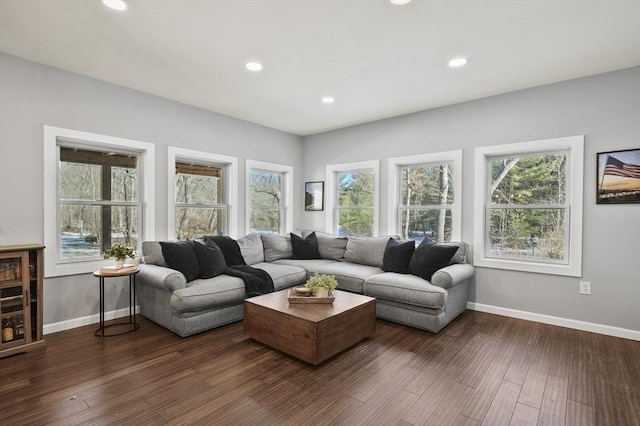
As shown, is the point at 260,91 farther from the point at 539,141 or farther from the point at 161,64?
the point at 539,141

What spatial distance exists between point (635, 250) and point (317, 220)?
13.6 ft

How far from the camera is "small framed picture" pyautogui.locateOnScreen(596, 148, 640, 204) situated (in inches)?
123

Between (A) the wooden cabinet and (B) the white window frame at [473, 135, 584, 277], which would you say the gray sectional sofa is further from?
(A) the wooden cabinet

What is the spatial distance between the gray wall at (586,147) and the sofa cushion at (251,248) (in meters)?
2.65

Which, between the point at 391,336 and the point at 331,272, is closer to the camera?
the point at 391,336

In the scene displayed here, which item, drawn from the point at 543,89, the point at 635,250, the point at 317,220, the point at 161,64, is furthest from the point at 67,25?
the point at 635,250

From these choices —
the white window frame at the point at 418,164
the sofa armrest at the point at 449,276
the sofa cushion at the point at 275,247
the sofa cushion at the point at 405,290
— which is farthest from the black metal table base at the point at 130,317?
the white window frame at the point at 418,164

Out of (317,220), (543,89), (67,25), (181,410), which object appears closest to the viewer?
(181,410)

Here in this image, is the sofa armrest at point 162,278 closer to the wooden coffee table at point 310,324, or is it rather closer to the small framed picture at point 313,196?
the wooden coffee table at point 310,324

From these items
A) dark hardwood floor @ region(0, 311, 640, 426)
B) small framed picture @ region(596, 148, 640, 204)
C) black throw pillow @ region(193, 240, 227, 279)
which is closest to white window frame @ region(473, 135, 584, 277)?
small framed picture @ region(596, 148, 640, 204)

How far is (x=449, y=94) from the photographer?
3.87 meters

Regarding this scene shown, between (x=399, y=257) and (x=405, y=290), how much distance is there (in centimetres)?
64

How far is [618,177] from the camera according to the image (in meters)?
3.19

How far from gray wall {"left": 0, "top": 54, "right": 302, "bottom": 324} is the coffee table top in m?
1.89
